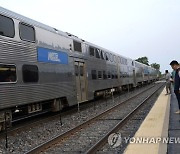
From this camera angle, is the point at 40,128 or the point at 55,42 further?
the point at 55,42

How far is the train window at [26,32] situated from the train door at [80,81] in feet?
14.0

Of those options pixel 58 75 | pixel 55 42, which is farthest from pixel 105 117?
pixel 55 42

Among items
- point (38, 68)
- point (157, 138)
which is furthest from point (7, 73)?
point (157, 138)

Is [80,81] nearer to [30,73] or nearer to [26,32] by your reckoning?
[30,73]

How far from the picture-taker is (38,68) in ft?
35.8

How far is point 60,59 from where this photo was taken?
12914 mm

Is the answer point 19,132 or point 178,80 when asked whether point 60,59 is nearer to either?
point 19,132

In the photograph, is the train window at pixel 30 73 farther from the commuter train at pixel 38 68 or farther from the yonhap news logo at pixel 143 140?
the yonhap news logo at pixel 143 140

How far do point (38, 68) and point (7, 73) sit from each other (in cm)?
196

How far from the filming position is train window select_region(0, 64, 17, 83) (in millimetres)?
8781

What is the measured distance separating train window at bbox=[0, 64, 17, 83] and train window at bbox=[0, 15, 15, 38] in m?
0.95

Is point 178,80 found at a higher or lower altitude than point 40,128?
higher

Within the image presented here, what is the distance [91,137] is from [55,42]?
17.0 feet

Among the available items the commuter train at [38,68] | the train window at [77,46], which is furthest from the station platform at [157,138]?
the train window at [77,46]
